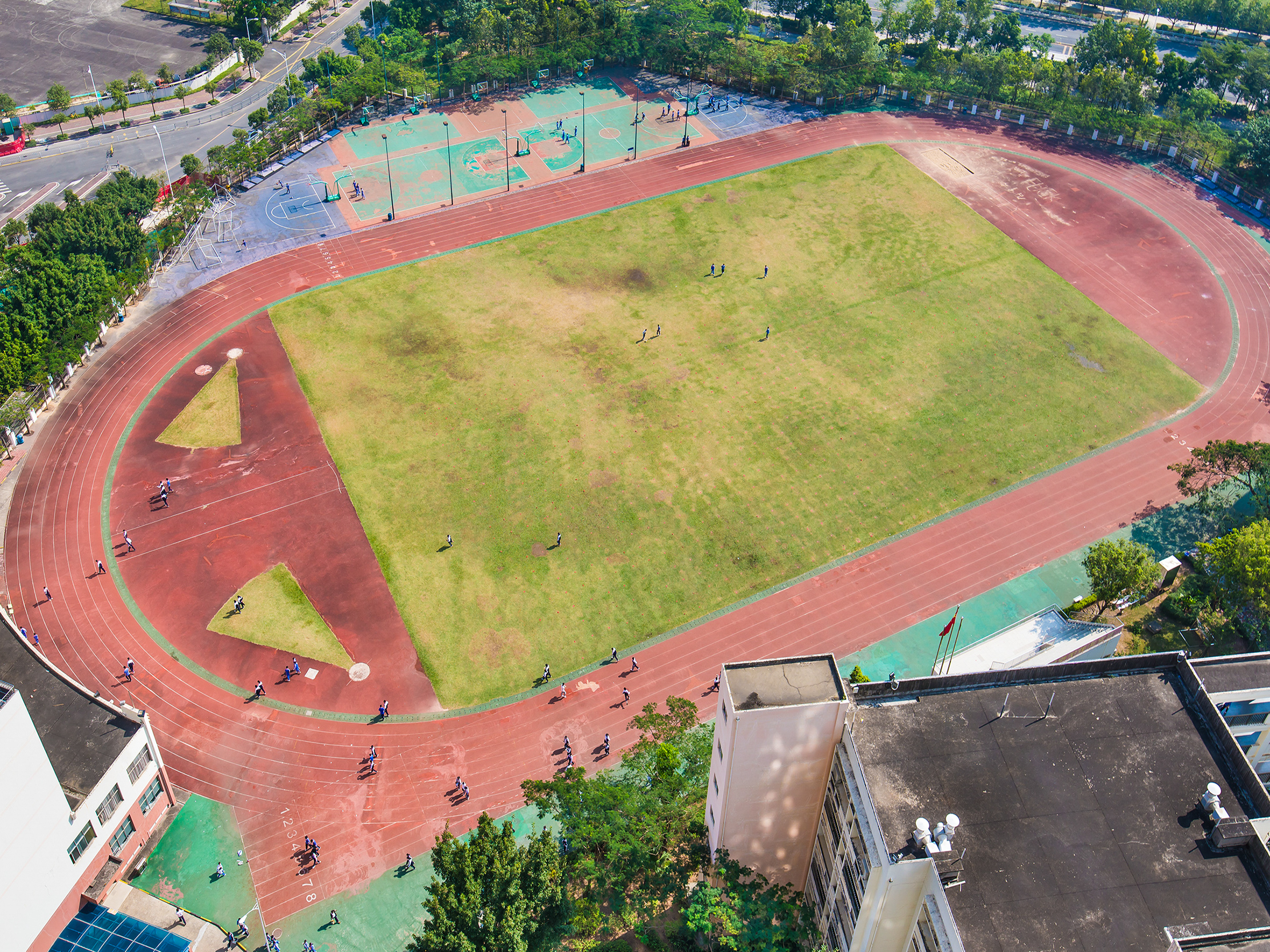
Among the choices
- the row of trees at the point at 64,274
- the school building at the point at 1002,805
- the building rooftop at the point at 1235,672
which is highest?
the school building at the point at 1002,805

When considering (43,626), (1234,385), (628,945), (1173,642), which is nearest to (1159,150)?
(1234,385)

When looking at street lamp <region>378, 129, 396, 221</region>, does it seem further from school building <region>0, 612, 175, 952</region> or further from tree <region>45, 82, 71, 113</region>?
school building <region>0, 612, 175, 952</region>

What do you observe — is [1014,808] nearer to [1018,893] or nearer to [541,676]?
[1018,893]

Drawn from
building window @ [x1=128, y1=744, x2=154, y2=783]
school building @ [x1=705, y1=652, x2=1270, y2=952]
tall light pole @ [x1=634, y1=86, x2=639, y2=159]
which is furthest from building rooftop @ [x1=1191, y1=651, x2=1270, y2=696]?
tall light pole @ [x1=634, y1=86, x2=639, y2=159]

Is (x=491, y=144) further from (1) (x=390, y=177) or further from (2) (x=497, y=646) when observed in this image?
(2) (x=497, y=646)

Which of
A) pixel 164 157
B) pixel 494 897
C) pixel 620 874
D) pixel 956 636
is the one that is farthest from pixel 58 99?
pixel 956 636

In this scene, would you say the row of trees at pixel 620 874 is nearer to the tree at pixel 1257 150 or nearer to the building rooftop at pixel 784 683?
the building rooftop at pixel 784 683

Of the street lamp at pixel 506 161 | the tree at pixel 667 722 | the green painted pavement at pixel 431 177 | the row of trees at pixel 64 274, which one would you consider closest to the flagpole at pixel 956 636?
the tree at pixel 667 722
